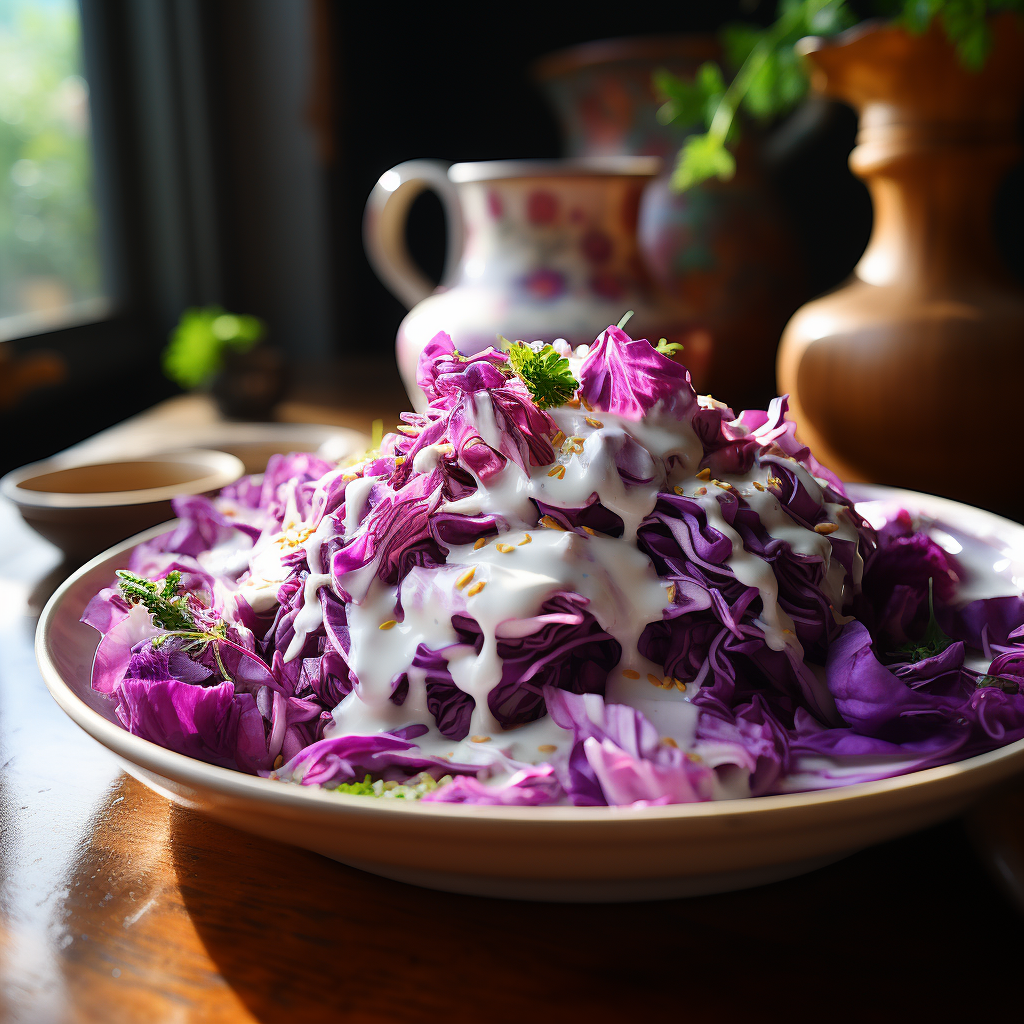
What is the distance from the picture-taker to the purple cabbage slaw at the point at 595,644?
0.45 m

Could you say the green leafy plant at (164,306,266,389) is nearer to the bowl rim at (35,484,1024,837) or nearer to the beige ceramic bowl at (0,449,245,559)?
the beige ceramic bowl at (0,449,245,559)

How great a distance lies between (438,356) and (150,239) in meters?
2.13

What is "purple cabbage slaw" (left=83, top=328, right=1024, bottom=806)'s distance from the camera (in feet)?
1.46

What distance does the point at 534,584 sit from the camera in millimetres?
465

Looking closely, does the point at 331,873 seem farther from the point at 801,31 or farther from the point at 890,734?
the point at 801,31

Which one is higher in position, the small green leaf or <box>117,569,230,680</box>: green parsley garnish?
the small green leaf

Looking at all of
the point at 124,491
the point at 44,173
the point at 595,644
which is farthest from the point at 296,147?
the point at 595,644

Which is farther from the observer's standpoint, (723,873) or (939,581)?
(939,581)

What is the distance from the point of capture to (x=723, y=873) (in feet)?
1.35

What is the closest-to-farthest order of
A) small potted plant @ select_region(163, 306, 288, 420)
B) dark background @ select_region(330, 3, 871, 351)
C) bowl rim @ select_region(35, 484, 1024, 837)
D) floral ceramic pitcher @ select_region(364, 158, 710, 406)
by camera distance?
bowl rim @ select_region(35, 484, 1024, 837), floral ceramic pitcher @ select_region(364, 158, 710, 406), small potted plant @ select_region(163, 306, 288, 420), dark background @ select_region(330, 3, 871, 351)

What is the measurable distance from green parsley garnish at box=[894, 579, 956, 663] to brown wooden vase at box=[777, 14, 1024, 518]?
46 cm

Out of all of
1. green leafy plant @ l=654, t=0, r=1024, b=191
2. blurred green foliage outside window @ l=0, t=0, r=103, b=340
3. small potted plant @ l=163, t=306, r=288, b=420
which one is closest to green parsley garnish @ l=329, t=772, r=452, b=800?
green leafy plant @ l=654, t=0, r=1024, b=191

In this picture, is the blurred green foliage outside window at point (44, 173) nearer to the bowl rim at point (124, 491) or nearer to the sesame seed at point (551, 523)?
the bowl rim at point (124, 491)

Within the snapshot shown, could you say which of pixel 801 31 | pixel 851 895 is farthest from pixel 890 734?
pixel 801 31
